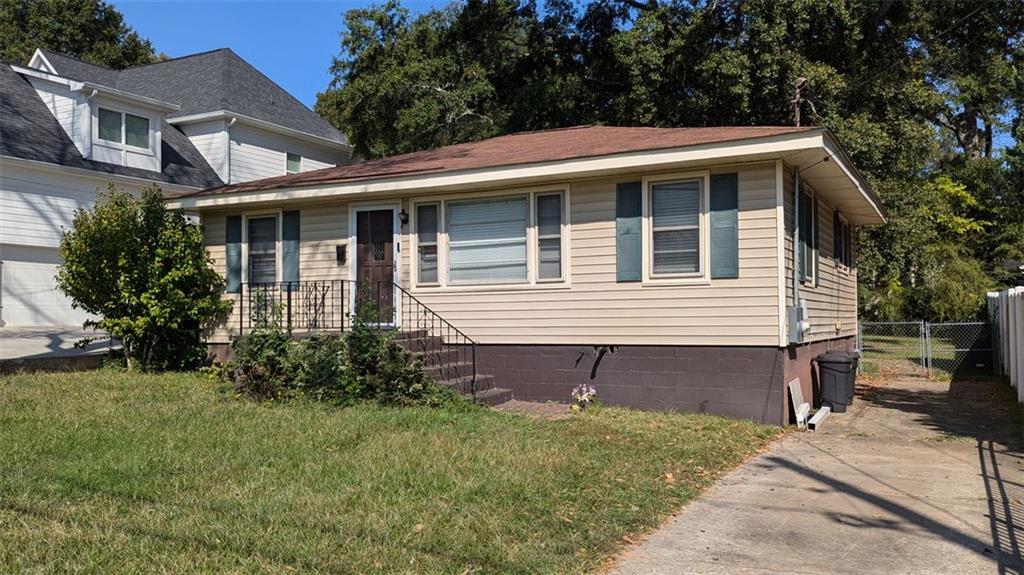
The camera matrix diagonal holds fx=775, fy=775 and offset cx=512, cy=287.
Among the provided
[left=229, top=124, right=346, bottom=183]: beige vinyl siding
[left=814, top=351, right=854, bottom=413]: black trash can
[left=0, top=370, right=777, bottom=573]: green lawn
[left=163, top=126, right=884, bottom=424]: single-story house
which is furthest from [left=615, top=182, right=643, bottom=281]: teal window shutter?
[left=229, top=124, right=346, bottom=183]: beige vinyl siding

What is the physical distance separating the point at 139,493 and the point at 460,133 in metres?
18.2

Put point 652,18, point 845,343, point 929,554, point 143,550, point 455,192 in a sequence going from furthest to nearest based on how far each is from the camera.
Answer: point 652,18 → point 845,343 → point 455,192 → point 929,554 → point 143,550

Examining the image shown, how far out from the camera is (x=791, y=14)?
55.9 feet

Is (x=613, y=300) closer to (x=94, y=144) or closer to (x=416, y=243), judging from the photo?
(x=416, y=243)

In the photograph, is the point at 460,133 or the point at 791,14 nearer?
the point at 791,14

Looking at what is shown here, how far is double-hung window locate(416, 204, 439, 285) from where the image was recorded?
10992 millimetres

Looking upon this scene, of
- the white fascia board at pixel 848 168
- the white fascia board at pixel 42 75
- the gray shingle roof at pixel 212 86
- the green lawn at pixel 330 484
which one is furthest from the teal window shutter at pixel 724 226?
the gray shingle roof at pixel 212 86

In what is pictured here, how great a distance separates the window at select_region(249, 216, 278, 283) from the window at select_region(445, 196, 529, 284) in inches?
118

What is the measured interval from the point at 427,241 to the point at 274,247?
266 centimetres

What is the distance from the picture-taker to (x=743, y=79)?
17484 mm

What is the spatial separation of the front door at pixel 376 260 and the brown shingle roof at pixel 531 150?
2.22 feet

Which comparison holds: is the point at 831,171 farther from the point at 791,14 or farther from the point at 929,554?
the point at 791,14

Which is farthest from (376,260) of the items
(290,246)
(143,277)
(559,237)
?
(143,277)

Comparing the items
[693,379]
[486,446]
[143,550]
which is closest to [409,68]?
[693,379]
